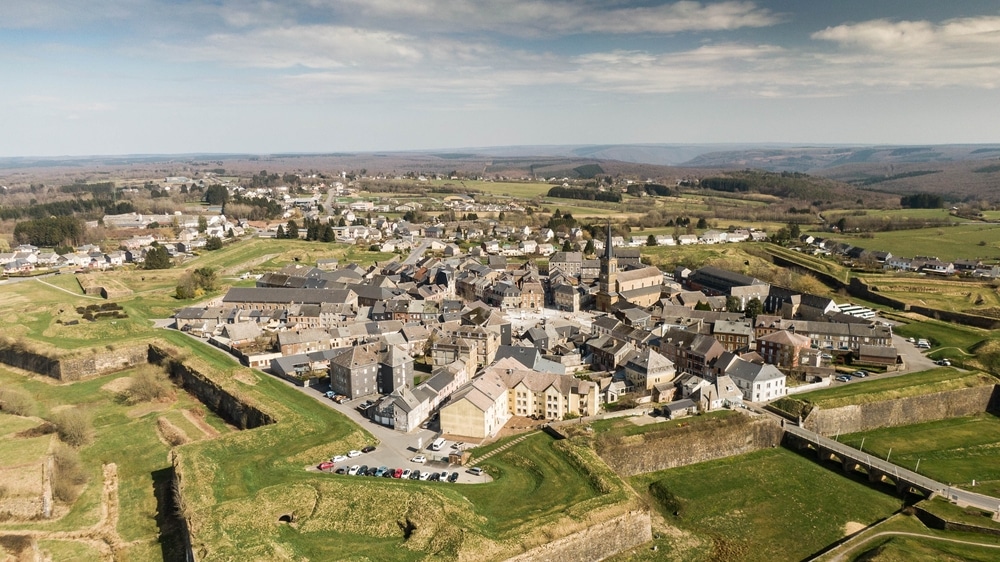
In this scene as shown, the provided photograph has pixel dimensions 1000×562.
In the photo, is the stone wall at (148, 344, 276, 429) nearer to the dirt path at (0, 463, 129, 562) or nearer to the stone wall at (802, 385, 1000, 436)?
the dirt path at (0, 463, 129, 562)

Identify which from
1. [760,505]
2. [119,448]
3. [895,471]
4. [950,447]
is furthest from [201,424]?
[950,447]

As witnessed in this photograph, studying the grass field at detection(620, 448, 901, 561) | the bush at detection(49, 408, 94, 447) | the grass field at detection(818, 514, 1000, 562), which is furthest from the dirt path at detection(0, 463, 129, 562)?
the grass field at detection(818, 514, 1000, 562)

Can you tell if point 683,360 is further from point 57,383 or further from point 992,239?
point 992,239

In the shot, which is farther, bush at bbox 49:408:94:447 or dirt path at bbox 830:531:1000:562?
bush at bbox 49:408:94:447

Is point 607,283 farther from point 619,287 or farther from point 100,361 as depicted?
point 100,361

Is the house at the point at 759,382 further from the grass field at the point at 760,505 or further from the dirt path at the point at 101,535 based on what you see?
the dirt path at the point at 101,535

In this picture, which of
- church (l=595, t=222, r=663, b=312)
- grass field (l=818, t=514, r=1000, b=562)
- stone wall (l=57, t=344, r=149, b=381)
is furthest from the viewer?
church (l=595, t=222, r=663, b=312)
